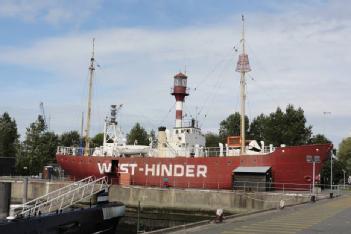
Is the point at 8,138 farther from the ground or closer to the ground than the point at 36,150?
farther from the ground

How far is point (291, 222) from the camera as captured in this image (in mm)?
23984

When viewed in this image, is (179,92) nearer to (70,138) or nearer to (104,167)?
(104,167)

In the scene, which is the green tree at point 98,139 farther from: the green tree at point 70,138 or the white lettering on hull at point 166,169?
the white lettering on hull at point 166,169

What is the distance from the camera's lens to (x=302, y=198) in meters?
38.4

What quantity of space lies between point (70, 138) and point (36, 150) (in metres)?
35.7

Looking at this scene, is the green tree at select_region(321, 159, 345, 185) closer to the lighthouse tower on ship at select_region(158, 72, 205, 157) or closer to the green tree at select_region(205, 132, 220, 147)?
the green tree at select_region(205, 132, 220, 147)

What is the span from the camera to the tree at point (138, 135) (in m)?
109

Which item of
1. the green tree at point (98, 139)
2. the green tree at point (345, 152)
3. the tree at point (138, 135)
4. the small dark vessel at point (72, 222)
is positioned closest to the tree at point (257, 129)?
the green tree at point (345, 152)

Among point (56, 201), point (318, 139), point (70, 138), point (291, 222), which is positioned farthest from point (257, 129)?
point (291, 222)

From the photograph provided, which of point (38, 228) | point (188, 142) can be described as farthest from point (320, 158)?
point (38, 228)

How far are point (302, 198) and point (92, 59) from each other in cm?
3406

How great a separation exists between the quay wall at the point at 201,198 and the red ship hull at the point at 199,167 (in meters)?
4.04

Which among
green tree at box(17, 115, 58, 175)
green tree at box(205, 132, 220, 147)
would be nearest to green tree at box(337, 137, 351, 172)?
green tree at box(205, 132, 220, 147)

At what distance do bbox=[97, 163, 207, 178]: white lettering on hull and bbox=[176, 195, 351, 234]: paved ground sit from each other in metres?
16.8
